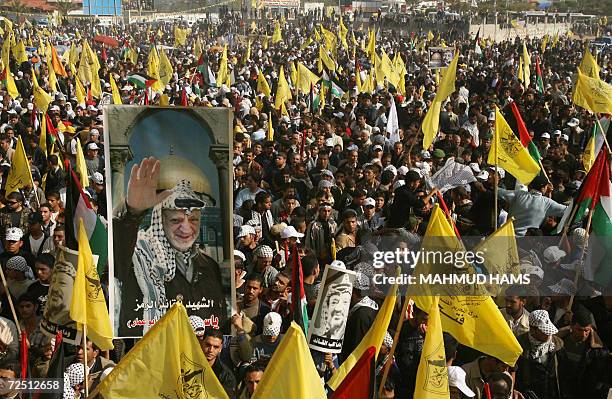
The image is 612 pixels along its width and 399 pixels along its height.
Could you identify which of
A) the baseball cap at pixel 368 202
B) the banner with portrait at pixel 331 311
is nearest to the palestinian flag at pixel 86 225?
the banner with portrait at pixel 331 311

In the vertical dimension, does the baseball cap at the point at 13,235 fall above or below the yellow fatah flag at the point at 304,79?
above

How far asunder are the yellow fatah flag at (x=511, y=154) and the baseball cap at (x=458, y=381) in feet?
13.6

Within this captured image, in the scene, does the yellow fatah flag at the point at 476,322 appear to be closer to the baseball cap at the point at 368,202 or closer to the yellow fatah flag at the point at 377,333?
the yellow fatah flag at the point at 377,333

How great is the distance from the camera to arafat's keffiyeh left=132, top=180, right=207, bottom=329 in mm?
4996

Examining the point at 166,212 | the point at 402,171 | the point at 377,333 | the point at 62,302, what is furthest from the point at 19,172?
the point at 377,333

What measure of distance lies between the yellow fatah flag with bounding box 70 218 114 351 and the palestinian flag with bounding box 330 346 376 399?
4.71ft

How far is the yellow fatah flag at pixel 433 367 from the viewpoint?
14.9ft

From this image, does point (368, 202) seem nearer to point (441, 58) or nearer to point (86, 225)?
point (86, 225)

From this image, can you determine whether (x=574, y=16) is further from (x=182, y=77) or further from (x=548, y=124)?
(x=548, y=124)

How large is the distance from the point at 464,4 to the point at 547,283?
198 feet

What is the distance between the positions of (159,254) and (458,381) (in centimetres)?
170

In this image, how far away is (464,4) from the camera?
212ft

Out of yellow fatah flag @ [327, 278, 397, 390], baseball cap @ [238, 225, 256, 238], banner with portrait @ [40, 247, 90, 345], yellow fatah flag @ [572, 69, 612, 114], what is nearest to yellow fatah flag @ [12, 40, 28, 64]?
yellow fatah flag @ [572, 69, 612, 114]

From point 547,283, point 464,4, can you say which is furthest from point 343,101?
point 464,4
